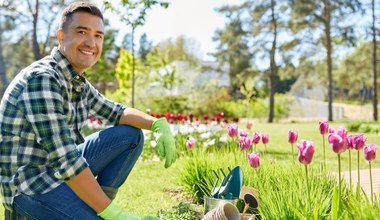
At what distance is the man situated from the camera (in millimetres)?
2145

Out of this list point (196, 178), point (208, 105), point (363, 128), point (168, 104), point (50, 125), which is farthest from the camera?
point (208, 105)

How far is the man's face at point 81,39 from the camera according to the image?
241 cm

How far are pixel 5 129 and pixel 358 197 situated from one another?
1.69 metres

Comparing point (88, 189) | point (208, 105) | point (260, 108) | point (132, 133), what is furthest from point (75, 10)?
point (260, 108)

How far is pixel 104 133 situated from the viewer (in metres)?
2.67

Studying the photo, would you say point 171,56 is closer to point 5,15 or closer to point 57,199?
point 5,15

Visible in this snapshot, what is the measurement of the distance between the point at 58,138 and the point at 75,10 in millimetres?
643

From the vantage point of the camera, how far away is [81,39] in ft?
7.97

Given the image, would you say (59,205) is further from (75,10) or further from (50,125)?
(75,10)

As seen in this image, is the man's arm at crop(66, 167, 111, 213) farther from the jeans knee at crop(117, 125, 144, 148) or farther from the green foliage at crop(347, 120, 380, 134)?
the green foliage at crop(347, 120, 380, 134)

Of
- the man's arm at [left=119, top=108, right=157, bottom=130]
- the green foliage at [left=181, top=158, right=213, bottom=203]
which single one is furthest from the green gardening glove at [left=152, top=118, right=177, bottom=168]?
the green foliage at [left=181, top=158, right=213, bottom=203]

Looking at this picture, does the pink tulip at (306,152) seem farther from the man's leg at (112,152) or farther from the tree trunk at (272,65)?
the tree trunk at (272,65)

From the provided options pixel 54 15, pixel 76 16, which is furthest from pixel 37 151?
pixel 54 15

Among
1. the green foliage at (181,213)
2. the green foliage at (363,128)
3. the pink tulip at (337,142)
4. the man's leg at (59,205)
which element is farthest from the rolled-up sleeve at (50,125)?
the green foliage at (363,128)
